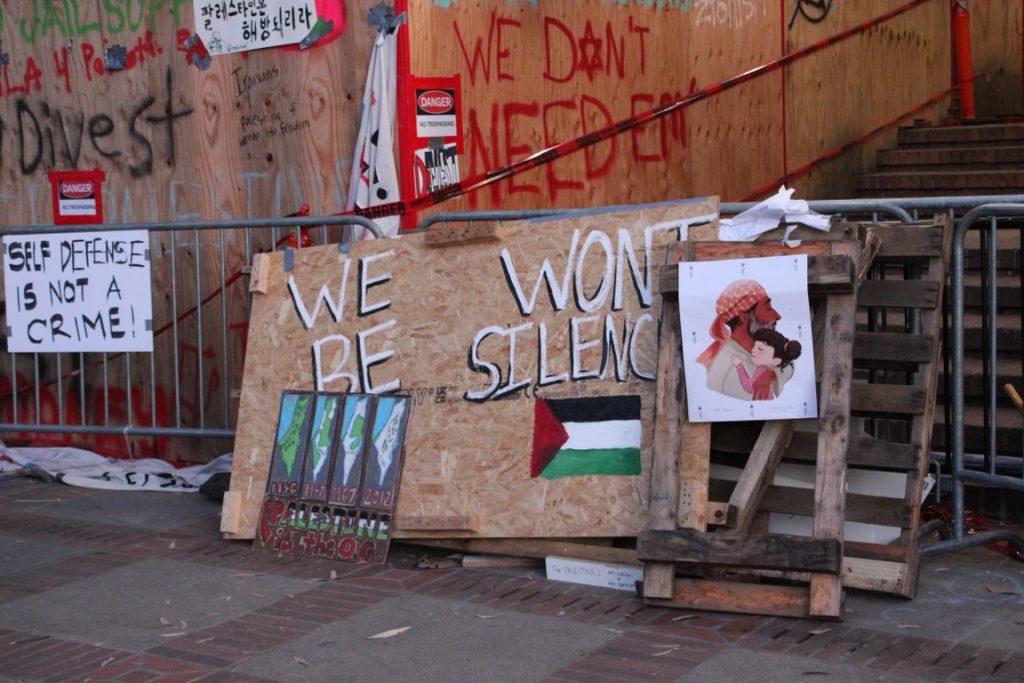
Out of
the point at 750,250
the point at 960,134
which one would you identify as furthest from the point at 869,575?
the point at 960,134

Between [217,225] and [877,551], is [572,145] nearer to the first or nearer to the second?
[217,225]

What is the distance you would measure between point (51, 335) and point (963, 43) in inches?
372

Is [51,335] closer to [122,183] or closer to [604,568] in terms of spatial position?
[122,183]

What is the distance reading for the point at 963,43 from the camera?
45.4 feet

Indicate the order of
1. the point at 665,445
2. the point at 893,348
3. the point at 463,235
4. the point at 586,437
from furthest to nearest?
1. the point at 463,235
2. the point at 586,437
3. the point at 893,348
4. the point at 665,445

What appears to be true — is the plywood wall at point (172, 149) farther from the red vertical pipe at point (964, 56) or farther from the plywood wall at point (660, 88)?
the red vertical pipe at point (964, 56)

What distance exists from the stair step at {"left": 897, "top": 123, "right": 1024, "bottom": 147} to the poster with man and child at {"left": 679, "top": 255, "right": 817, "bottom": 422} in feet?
23.3

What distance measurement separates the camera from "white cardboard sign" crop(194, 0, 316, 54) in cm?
830

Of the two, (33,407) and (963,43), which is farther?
(963,43)

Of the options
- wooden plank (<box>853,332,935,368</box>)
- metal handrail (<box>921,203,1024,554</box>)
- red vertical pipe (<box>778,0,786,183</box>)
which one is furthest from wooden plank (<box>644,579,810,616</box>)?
red vertical pipe (<box>778,0,786,183</box>)

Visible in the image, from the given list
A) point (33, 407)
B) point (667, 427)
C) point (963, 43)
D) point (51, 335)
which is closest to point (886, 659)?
point (667, 427)

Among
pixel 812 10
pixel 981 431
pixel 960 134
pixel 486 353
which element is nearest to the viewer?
pixel 486 353

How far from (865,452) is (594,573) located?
A: 126 cm

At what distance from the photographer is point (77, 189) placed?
9336 millimetres
